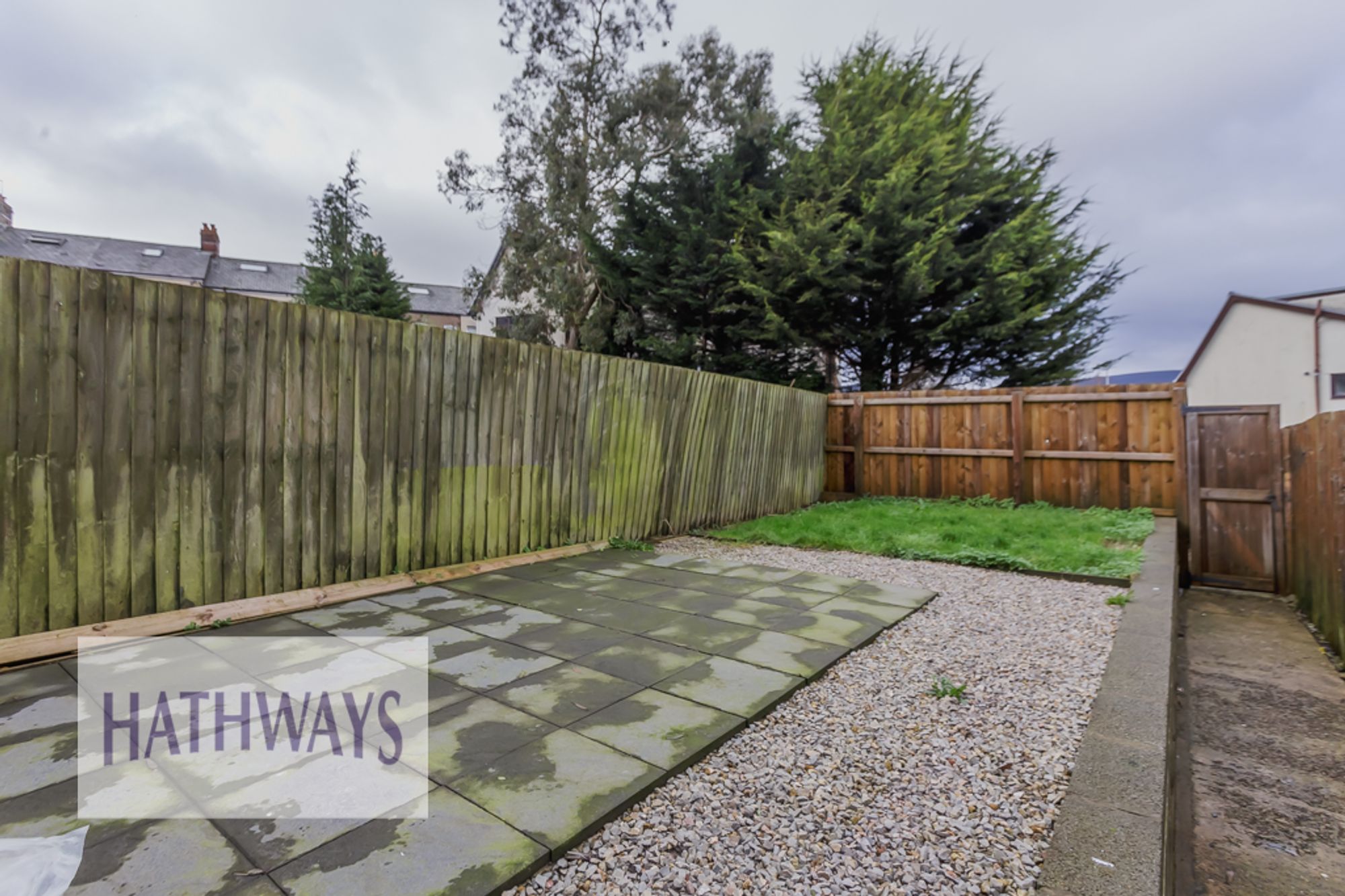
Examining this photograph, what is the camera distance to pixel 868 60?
13.7 metres

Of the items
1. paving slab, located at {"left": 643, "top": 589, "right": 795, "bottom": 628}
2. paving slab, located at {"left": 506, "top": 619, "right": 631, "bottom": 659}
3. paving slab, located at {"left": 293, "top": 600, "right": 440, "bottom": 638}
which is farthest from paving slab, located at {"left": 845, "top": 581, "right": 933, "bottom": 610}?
paving slab, located at {"left": 293, "top": 600, "right": 440, "bottom": 638}

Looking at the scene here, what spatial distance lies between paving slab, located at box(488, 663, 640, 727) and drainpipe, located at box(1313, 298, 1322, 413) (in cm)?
1917

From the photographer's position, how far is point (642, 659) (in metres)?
2.56

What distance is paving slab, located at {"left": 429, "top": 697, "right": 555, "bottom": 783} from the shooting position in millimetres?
1667

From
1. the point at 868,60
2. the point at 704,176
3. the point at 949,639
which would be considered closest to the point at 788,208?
the point at 704,176

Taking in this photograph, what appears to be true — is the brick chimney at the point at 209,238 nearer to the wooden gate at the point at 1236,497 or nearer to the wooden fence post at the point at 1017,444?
the wooden fence post at the point at 1017,444

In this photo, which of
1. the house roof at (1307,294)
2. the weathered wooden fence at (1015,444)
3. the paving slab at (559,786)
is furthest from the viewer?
the house roof at (1307,294)

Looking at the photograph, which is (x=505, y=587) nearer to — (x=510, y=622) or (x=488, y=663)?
(x=510, y=622)

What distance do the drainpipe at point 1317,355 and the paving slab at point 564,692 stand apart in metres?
19.2

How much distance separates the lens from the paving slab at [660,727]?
1.76 m

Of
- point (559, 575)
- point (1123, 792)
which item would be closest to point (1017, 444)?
point (559, 575)

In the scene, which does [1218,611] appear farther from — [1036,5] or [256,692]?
[1036,5]

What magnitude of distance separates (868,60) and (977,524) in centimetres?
1247

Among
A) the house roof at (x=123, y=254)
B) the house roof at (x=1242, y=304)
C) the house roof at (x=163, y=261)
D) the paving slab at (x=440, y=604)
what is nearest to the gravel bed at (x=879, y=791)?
the paving slab at (x=440, y=604)
